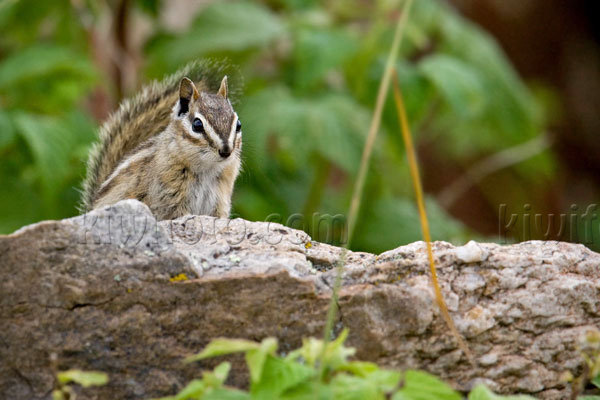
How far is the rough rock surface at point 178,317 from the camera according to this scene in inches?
96.2

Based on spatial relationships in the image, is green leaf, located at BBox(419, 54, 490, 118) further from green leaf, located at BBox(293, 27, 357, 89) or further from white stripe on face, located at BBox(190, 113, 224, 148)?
white stripe on face, located at BBox(190, 113, 224, 148)

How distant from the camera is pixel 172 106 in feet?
14.1

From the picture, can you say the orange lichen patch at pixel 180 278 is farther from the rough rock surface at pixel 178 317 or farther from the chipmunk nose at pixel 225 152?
the chipmunk nose at pixel 225 152

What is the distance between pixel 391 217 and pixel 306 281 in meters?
2.79

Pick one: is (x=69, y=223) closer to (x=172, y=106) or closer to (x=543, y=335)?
(x=543, y=335)

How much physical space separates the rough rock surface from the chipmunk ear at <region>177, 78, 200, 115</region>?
4.70 ft

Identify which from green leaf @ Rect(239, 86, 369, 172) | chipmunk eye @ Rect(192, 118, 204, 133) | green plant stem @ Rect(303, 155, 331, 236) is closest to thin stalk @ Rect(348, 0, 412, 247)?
chipmunk eye @ Rect(192, 118, 204, 133)

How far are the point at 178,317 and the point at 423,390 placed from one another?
33.0 inches

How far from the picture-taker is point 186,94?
13.0ft

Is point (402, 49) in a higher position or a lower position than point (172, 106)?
higher

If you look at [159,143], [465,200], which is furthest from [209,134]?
[465,200]

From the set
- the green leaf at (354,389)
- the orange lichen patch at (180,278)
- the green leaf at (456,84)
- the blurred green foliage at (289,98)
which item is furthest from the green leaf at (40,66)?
the green leaf at (354,389)

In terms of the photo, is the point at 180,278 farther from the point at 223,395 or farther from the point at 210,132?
the point at 210,132

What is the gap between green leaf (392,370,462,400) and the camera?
6.33 feet
